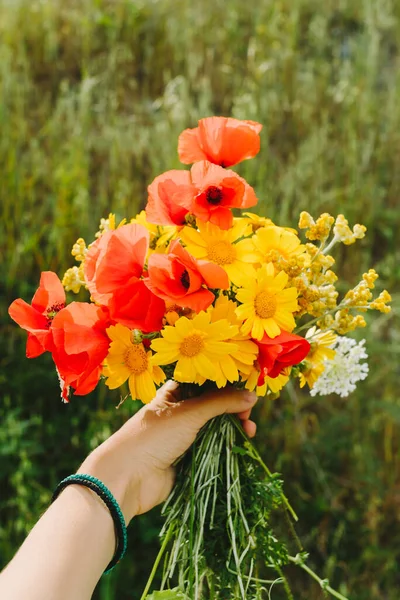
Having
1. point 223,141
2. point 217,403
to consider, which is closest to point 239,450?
point 217,403

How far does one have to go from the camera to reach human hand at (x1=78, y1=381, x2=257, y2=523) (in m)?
1.24

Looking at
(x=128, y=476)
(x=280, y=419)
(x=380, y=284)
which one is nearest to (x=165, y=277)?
(x=128, y=476)

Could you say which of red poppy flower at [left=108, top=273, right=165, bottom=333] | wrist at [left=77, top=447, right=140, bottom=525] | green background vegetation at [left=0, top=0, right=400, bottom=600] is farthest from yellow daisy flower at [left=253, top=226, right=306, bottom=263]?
green background vegetation at [left=0, top=0, right=400, bottom=600]

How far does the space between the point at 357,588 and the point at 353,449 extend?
47 cm

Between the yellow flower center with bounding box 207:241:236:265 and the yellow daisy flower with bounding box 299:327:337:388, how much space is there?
0.75ft

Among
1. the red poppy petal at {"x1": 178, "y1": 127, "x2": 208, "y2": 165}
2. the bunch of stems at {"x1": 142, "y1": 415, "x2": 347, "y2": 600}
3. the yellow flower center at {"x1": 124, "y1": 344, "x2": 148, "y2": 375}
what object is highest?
the red poppy petal at {"x1": 178, "y1": 127, "x2": 208, "y2": 165}

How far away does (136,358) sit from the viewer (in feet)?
3.58

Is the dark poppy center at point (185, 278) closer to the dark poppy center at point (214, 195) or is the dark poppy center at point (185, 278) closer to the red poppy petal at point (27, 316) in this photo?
the dark poppy center at point (214, 195)

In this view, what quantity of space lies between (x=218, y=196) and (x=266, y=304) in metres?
0.19

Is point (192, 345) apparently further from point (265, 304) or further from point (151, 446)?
point (151, 446)

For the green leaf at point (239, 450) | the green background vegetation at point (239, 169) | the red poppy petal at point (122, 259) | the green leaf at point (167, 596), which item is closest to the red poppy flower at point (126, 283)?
the red poppy petal at point (122, 259)

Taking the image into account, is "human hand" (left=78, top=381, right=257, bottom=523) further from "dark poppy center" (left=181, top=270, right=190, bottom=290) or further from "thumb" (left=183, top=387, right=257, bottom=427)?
"dark poppy center" (left=181, top=270, right=190, bottom=290)

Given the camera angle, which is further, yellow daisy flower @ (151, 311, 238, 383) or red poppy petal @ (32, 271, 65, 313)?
red poppy petal @ (32, 271, 65, 313)

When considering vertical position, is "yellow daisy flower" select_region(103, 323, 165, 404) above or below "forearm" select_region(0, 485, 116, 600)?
above
